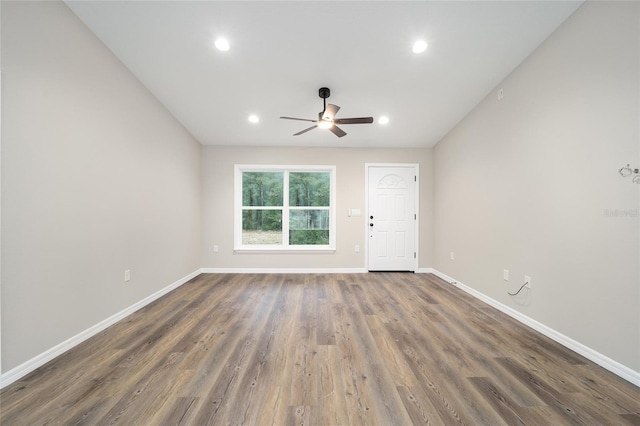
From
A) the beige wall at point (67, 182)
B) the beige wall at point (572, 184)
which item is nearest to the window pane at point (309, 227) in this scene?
the beige wall at point (67, 182)

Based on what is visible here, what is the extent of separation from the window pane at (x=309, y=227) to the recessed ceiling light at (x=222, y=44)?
9.51 ft

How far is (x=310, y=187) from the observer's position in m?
4.59

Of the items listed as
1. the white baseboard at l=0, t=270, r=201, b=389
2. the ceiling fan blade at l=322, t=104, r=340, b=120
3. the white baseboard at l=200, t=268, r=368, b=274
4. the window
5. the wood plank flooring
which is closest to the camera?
the wood plank flooring

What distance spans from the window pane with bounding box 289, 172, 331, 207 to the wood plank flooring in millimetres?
2400

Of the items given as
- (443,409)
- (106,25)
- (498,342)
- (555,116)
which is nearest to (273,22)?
(106,25)

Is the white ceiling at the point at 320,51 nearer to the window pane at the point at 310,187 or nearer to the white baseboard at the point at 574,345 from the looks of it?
the window pane at the point at 310,187

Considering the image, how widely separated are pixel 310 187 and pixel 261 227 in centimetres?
130

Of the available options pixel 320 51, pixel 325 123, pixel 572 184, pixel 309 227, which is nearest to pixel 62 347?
pixel 325 123

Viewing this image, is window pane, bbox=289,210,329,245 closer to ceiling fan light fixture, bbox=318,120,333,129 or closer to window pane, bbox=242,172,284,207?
window pane, bbox=242,172,284,207

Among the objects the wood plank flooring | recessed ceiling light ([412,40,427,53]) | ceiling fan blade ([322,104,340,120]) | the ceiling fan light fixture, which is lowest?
the wood plank flooring

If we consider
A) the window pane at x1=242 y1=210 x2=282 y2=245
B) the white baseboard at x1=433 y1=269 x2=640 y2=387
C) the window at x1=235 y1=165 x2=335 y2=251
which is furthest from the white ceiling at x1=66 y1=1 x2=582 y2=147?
the white baseboard at x1=433 y1=269 x2=640 y2=387

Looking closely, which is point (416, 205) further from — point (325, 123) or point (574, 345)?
point (574, 345)

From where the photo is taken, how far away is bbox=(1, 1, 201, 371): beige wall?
1.56 meters

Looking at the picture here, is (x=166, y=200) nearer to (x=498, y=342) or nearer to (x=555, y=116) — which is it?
(x=498, y=342)
